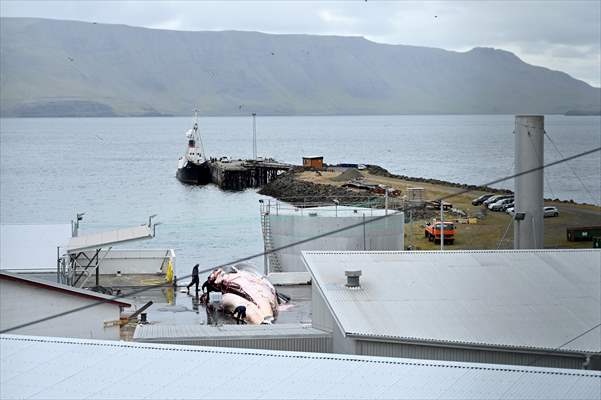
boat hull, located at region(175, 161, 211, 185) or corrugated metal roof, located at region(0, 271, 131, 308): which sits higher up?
boat hull, located at region(175, 161, 211, 185)

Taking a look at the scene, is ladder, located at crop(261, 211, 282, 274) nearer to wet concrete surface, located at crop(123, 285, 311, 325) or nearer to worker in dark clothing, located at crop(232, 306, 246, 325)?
wet concrete surface, located at crop(123, 285, 311, 325)

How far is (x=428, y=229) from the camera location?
23500 millimetres

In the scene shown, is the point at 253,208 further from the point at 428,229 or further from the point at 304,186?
the point at 428,229

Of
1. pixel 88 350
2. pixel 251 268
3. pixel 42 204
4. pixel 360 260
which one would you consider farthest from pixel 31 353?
pixel 42 204

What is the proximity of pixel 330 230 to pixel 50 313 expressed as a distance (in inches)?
276

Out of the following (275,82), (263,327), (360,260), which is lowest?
(263,327)

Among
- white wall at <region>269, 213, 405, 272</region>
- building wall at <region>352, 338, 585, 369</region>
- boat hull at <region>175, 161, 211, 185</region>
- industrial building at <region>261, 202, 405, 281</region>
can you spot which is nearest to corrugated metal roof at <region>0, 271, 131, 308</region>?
building wall at <region>352, 338, 585, 369</region>

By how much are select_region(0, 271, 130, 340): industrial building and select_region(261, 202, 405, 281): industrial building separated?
19.6ft

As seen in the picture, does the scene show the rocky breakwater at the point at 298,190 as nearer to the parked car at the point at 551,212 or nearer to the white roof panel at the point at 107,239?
the parked car at the point at 551,212

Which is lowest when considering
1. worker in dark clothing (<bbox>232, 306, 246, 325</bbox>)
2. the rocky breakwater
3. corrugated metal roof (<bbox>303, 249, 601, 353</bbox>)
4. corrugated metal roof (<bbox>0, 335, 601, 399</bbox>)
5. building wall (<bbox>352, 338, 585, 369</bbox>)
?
worker in dark clothing (<bbox>232, 306, 246, 325</bbox>)

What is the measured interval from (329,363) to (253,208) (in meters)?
36.0

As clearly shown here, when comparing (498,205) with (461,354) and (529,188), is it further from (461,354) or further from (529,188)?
(461,354)

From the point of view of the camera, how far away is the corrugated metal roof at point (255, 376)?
19.4 ft

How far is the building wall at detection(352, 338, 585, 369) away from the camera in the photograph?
746cm
